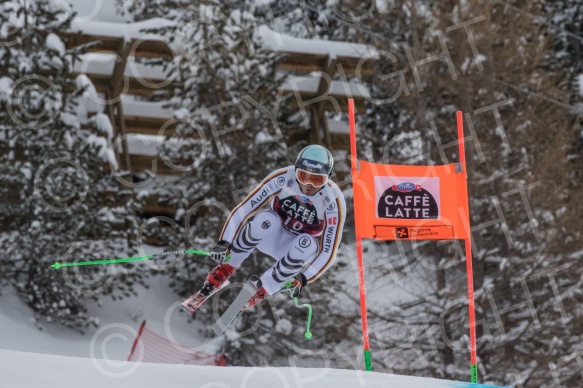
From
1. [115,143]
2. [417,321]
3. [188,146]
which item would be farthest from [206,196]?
[417,321]

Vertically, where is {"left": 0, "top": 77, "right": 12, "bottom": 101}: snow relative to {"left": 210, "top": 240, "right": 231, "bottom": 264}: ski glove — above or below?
below

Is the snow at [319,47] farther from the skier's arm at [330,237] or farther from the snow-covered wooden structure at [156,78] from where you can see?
the skier's arm at [330,237]

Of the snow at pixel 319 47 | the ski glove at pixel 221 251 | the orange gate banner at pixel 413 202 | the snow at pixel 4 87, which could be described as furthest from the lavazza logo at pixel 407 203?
the snow at pixel 319 47

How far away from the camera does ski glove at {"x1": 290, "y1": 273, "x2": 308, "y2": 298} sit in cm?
1007

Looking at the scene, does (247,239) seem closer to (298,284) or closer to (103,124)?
(298,284)

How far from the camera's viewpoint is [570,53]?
25.5 meters

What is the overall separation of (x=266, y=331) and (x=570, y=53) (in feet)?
34.6

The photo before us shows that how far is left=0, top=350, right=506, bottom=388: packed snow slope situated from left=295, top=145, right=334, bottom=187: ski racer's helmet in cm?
155

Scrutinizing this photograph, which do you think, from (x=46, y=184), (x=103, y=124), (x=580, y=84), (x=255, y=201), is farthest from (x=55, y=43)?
(x=580, y=84)

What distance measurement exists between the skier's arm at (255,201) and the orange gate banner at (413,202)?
5.82ft

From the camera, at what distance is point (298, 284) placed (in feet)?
33.1

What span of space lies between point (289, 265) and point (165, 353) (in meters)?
9.30

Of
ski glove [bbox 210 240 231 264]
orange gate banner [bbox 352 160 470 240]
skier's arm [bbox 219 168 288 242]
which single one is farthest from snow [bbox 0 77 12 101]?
ski glove [bbox 210 240 231 264]

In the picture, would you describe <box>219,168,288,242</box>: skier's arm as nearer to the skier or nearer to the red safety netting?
the skier
